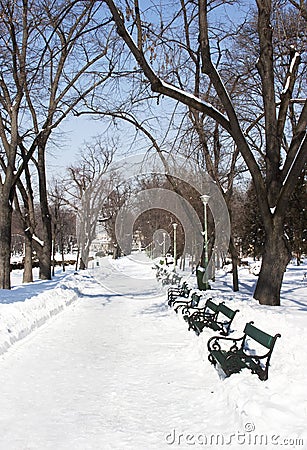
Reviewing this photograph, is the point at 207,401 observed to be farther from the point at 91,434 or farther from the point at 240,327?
the point at 240,327

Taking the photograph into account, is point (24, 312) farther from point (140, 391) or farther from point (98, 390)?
point (140, 391)

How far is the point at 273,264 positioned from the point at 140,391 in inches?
290

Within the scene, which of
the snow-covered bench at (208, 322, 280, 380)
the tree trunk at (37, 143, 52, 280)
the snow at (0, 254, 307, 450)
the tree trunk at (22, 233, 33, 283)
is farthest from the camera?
the tree trunk at (22, 233, 33, 283)

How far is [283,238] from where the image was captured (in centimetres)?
1301

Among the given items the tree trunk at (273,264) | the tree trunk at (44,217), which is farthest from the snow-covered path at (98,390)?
the tree trunk at (44,217)

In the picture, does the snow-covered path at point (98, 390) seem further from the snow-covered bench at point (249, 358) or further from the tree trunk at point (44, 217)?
the tree trunk at point (44, 217)

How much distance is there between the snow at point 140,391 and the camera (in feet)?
15.2

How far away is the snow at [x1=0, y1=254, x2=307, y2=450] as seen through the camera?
464 centimetres

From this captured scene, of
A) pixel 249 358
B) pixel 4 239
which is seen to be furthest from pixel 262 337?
pixel 4 239

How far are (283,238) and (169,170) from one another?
8.10m

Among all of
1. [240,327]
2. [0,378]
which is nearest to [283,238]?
[240,327]

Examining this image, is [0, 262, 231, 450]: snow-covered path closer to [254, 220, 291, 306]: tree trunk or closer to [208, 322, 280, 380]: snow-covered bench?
[208, 322, 280, 380]: snow-covered bench

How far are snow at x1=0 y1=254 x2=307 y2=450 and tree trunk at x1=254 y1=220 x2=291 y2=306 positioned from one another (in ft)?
7.15

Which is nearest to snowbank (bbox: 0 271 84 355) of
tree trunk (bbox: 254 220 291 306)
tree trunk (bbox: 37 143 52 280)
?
tree trunk (bbox: 254 220 291 306)
